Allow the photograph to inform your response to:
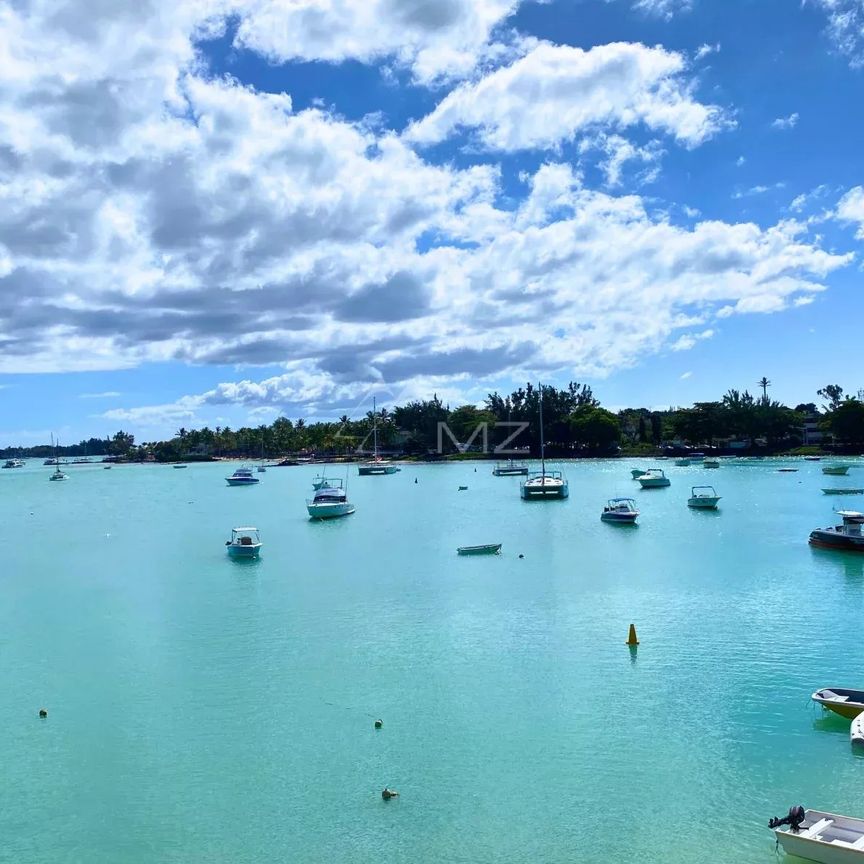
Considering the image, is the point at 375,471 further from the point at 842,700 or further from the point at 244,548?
the point at 842,700

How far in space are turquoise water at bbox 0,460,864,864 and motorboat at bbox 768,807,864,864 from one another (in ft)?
4.40

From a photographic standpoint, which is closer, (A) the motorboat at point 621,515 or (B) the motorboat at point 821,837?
(B) the motorboat at point 821,837

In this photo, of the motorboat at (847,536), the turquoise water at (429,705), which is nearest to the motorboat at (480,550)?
the turquoise water at (429,705)

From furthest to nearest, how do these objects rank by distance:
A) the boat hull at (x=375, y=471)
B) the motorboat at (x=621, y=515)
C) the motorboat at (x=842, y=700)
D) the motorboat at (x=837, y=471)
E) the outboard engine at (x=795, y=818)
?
the boat hull at (x=375, y=471) < the motorboat at (x=837, y=471) < the motorboat at (x=621, y=515) < the motorboat at (x=842, y=700) < the outboard engine at (x=795, y=818)

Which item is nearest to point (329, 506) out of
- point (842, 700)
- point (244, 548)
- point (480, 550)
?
point (244, 548)

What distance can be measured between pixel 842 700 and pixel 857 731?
2.04m

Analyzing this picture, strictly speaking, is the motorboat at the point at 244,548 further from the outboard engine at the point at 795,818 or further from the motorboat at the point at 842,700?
the outboard engine at the point at 795,818

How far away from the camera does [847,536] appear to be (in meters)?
56.8

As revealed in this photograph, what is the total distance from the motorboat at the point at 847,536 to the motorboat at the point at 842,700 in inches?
1385

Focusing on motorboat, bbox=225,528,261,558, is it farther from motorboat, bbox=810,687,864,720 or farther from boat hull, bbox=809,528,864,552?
motorboat, bbox=810,687,864,720

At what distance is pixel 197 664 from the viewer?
33.7m

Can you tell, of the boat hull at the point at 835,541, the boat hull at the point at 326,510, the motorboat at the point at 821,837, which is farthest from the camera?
the boat hull at the point at 326,510

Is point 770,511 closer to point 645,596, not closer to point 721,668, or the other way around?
point 645,596

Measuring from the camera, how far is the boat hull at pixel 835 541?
2218 inches
